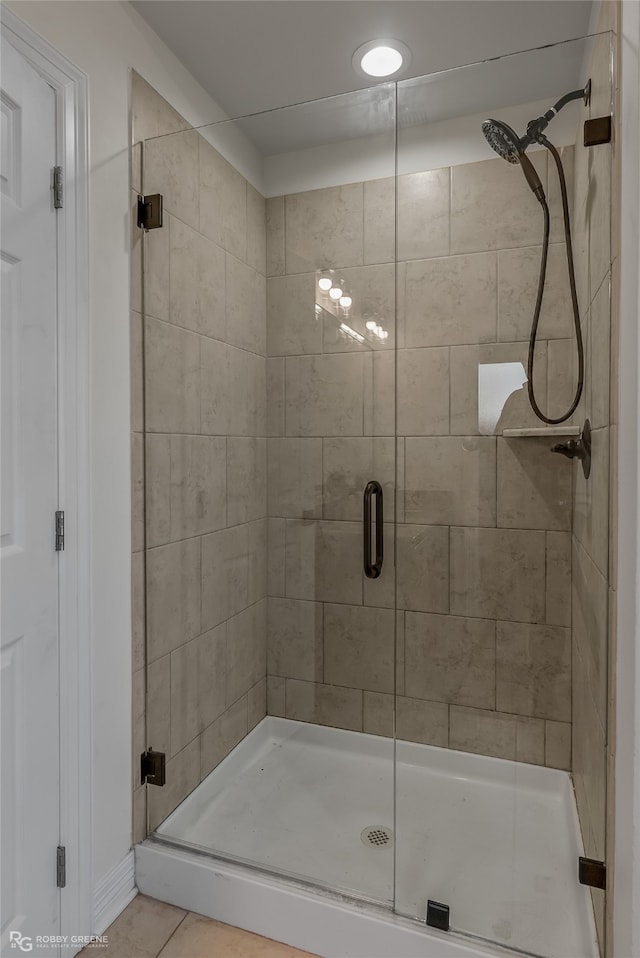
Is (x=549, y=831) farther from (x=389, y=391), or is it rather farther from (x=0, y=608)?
(x=0, y=608)

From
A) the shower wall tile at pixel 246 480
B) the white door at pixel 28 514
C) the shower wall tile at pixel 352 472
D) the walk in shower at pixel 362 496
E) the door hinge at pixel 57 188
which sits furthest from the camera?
the shower wall tile at pixel 246 480

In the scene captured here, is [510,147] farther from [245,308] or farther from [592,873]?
[592,873]

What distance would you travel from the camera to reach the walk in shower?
1571 millimetres

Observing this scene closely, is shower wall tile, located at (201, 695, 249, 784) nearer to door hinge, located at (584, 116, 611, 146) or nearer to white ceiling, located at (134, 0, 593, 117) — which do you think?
door hinge, located at (584, 116, 611, 146)

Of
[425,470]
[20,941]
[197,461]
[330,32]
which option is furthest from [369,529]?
[330,32]

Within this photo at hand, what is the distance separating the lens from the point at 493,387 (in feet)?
5.35

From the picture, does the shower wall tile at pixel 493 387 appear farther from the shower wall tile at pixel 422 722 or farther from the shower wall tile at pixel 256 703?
the shower wall tile at pixel 256 703

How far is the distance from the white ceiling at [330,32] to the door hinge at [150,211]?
499 mm

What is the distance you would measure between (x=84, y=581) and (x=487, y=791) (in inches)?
51.6

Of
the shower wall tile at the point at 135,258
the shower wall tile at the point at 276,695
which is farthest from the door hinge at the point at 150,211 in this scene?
the shower wall tile at the point at 276,695

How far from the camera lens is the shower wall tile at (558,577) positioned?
1.63 metres

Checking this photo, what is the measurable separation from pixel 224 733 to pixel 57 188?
5.28 feet

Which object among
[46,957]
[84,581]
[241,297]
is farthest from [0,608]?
[241,297]

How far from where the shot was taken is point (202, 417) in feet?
5.82
